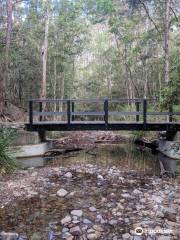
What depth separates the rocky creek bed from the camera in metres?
4.81

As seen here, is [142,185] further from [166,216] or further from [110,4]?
[110,4]

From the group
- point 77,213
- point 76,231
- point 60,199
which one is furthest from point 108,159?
point 76,231

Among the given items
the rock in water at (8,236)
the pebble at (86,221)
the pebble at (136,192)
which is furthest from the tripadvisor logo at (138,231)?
the pebble at (136,192)

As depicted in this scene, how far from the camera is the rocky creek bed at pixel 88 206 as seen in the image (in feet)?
15.8

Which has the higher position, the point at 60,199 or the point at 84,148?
the point at 60,199

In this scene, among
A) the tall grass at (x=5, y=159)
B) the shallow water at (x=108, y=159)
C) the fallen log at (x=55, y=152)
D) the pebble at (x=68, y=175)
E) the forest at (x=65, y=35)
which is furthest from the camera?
the forest at (x=65, y=35)

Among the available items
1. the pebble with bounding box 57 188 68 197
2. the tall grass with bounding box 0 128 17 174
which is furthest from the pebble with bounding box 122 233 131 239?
the tall grass with bounding box 0 128 17 174

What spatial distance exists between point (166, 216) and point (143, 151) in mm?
8465

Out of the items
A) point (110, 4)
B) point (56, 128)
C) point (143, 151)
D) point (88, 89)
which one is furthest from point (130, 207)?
point (88, 89)

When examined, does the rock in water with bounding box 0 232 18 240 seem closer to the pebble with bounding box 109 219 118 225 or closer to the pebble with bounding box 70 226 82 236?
the pebble with bounding box 70 226 82 236

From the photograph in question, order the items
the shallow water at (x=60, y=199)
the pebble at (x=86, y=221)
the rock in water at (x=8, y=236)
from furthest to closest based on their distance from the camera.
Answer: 1. the pebble at (x=86, y=221)
2. the shallow water at (x=60, y=199)
3. the rock in water at (x=8, y=236)

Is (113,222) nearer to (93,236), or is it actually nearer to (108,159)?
(93,236)

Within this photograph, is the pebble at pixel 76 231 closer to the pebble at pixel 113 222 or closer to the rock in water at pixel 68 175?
the pebble at pixel 113 222

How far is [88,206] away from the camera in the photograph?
5.97 m
